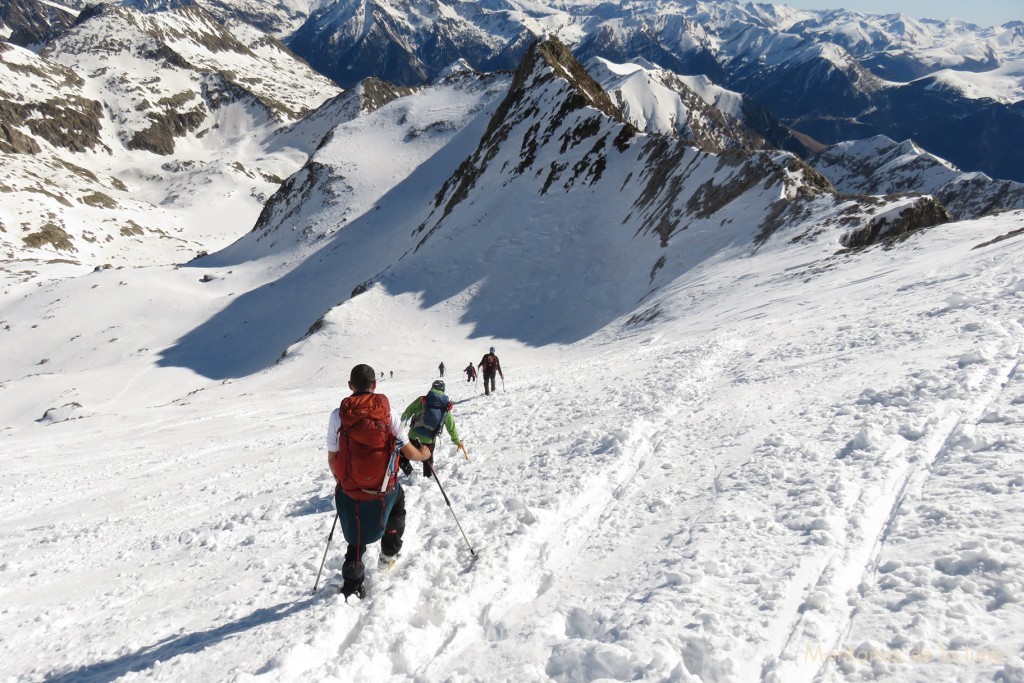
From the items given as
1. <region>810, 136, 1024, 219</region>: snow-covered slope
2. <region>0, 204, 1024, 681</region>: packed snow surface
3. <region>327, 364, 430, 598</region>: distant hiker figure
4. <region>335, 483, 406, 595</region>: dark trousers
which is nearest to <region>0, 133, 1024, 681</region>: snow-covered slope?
<region>0, 204, 1024, 681</region>: packed snow surface

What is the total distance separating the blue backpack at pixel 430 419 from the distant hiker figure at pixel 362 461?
130 inches

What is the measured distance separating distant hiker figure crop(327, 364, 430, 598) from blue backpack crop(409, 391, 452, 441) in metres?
3.30

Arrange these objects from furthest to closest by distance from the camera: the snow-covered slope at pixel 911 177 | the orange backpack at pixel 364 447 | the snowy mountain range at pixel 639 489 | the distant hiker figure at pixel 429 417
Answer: the snow-covered slope at pixel 911 177 → the distant hiker figure at pixel 429 417 → the orange backpack at pixel 364 447 → the snowy mountain range at pixel 639 489

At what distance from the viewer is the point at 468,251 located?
48.2 m

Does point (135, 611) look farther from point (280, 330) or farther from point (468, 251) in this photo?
point (280, 330)

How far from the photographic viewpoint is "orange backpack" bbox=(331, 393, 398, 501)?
212 inches

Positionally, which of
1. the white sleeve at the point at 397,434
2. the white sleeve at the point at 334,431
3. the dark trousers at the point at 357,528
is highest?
the white sleeve at the point at 334,431

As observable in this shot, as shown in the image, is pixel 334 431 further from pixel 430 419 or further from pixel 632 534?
pixel 430 419

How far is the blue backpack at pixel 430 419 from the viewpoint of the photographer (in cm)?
927

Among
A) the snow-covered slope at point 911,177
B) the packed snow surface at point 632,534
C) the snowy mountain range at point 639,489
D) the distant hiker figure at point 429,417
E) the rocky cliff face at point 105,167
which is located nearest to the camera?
the packed snow surface at point 632,534

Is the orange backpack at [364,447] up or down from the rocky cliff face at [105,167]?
down

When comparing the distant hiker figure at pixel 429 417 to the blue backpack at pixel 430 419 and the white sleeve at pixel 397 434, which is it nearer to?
the blue backpack at pixel 430 419

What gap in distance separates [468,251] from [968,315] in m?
39.3

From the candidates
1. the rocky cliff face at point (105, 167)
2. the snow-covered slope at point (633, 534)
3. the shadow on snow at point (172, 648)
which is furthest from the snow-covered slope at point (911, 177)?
the rocky cliff face at point (105, 167)
